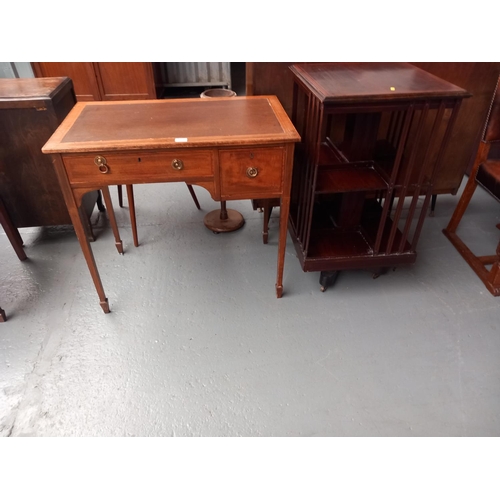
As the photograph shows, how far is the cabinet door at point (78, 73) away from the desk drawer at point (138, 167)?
2625 millimetres

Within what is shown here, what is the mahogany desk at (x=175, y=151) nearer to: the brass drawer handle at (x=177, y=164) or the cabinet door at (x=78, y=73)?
the brass drawer handle at (x=177, y=164)

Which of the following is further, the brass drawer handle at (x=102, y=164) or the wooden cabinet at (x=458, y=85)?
the wooden cabinet at (x=458, y=85)

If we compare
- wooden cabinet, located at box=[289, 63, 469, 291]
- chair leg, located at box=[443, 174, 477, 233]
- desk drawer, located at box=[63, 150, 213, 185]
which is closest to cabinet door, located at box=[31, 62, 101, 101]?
wooden cabinet, located at box=[289, 63, 469, 291]

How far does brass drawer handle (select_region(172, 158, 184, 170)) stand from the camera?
1415mm

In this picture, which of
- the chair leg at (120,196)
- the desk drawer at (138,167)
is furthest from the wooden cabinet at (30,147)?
the desk drawer at (138,167)

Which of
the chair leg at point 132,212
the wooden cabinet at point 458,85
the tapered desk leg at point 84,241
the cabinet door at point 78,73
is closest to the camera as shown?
the tapered desk leg at point 84,241

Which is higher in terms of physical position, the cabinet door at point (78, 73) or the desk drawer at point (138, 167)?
the desk drawer at point (138, 167)

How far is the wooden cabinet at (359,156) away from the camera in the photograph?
146 centimetres

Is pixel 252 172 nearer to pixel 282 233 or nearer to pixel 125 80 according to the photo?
pixel 282 233

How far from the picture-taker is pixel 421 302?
189 centimetres

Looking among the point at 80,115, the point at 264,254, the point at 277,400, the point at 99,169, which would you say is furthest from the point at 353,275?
the point at 80,115

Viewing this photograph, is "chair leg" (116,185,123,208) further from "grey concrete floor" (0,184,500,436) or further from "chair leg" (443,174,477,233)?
"chair leg" (443,174,477,233)

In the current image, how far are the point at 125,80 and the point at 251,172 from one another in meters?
2.81

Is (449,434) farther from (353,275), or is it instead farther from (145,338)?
(145,338)
